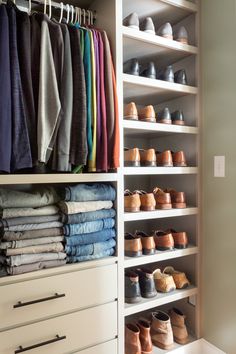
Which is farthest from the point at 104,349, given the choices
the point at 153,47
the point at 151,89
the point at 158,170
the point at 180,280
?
the point at 153,47

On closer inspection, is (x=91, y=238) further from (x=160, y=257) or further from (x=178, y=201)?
(x=178, y=201)

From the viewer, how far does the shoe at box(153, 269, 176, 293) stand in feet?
4.88

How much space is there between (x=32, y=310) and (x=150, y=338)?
692 mm

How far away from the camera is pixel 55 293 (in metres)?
1.13

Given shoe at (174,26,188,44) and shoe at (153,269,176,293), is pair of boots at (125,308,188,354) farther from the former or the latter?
shoe at (174,26,188,44)

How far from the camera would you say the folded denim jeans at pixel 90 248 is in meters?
1.18

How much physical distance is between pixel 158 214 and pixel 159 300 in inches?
17.6

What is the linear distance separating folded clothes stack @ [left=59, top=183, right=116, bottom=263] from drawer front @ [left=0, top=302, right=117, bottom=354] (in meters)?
0.25

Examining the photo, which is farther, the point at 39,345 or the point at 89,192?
the point at 89,192

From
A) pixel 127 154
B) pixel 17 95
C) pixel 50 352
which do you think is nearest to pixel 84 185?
pixel 127 154

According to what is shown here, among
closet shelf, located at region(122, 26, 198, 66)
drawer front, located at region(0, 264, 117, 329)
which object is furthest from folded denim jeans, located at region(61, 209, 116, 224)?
closet shelf, located at region(122, 26, 198, 66)

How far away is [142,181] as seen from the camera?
6.30 feet

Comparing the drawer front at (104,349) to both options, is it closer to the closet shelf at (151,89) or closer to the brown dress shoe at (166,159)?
the brown dress shoe at (166,159)

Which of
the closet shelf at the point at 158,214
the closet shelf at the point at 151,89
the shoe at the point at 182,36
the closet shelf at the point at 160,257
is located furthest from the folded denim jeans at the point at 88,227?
the shoe at the point at 182,36
